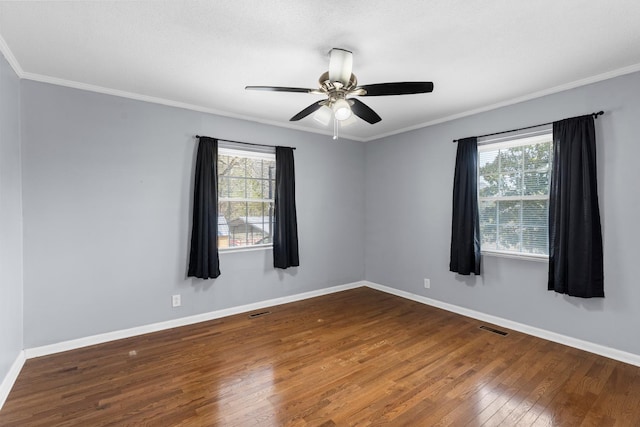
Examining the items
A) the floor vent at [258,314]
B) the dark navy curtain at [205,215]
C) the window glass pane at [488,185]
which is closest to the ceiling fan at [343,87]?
the dark navy curtain at [205,215]

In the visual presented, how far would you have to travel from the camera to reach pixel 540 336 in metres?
3.23

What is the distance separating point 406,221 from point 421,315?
1388 millimetres

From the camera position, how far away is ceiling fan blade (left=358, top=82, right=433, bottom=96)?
213 centimetres

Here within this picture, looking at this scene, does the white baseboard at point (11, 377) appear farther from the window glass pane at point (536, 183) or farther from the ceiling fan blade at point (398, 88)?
the window glass pane at point (536, 183)

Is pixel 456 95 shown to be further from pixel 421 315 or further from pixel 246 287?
pixel 246 287

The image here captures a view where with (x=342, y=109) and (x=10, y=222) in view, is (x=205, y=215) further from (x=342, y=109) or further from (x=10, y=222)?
(x=342, y=109)

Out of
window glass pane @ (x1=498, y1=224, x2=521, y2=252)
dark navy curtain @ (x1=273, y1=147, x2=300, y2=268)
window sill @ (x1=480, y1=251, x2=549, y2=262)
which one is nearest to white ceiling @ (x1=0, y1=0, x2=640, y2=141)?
dark navy curtain @ (x1=273, y1=147, x2=300, y2=268)

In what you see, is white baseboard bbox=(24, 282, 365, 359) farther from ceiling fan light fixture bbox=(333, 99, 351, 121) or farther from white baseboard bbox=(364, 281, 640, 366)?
ceiling fan light fixture bbox=(333, 99, 351, 121)

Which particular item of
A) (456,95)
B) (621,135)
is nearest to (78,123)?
(456,95)

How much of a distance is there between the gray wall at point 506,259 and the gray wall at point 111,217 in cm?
193

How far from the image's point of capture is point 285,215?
14.1ft

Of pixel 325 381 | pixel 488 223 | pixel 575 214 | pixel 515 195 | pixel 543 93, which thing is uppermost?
pixel 543 93

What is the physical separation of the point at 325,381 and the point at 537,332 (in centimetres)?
239

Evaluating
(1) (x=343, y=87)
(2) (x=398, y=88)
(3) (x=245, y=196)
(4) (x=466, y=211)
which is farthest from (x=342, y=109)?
(4) (x=466, y=211)
